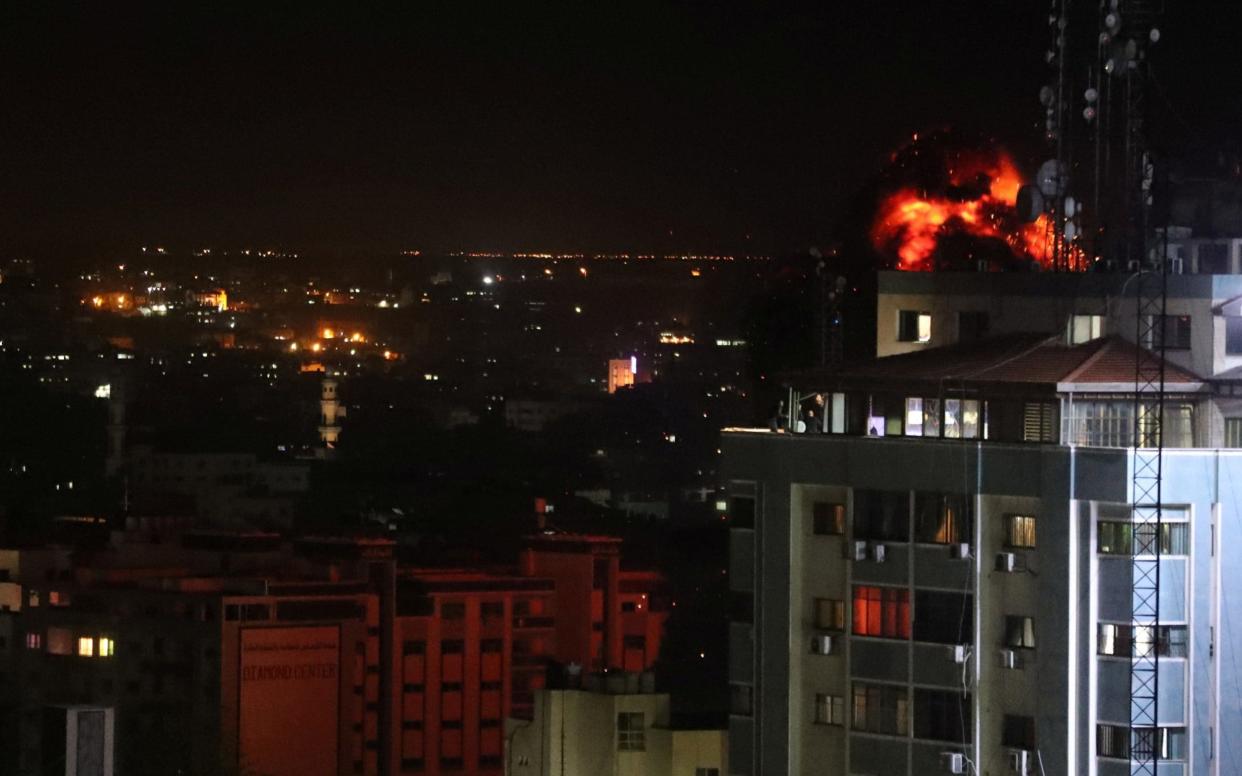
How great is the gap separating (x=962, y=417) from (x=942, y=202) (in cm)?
333

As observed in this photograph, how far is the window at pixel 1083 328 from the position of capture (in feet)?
44.2

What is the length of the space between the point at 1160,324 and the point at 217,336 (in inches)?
2226

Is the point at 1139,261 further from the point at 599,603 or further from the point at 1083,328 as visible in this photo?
the point at 599,603

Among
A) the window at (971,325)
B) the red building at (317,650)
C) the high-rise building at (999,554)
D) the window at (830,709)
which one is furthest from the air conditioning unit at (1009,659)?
the red building at (317,650)

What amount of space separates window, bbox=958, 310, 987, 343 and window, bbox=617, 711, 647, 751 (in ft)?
8.40

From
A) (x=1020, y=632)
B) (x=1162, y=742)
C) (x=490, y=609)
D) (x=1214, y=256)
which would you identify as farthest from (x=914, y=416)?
(x=490, y=609)

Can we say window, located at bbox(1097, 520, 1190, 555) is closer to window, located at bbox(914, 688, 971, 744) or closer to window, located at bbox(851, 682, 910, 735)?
window, located at bbox(914, 688, 971, 744)

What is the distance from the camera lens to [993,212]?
16.1 m

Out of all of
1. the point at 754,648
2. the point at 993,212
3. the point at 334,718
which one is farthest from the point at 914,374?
the point at 334,718

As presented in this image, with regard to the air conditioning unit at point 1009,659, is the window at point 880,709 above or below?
below

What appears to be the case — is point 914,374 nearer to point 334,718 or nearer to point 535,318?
point 334,718

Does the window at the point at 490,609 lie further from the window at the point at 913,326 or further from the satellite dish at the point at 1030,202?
the satellite dish at the point at 1030,202

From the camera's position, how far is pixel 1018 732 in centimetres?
1250

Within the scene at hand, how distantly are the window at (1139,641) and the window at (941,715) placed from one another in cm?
58
